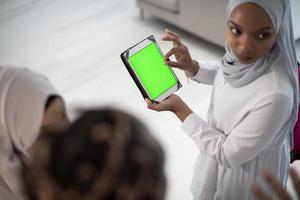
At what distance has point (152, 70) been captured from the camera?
1272 millimetres

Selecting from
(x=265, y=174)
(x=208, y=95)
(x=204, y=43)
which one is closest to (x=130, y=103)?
(x=208, y=95)

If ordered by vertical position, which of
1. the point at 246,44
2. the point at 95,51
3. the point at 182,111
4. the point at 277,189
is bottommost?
the point at 95,51

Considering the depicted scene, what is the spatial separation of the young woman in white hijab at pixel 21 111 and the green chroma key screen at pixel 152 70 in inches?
17.8

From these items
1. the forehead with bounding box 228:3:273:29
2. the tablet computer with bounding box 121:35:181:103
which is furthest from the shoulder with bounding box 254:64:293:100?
the tablet computer with bounding box 121:35:181:103

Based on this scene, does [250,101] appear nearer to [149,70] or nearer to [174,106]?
[174,106]

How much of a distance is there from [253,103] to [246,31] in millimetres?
187

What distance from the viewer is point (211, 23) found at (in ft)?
8.43

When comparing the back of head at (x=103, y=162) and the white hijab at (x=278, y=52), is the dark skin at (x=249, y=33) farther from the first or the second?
the back of head at (x=103, y=162)

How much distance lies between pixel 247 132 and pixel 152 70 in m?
0.42

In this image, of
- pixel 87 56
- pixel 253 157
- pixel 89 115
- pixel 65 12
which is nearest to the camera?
pixel 89 115

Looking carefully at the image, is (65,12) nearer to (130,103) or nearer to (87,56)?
(87,56)

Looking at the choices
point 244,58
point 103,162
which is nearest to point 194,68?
point 244,58

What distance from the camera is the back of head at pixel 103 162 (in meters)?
0.49

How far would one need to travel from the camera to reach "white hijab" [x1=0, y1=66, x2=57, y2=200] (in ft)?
2.48
